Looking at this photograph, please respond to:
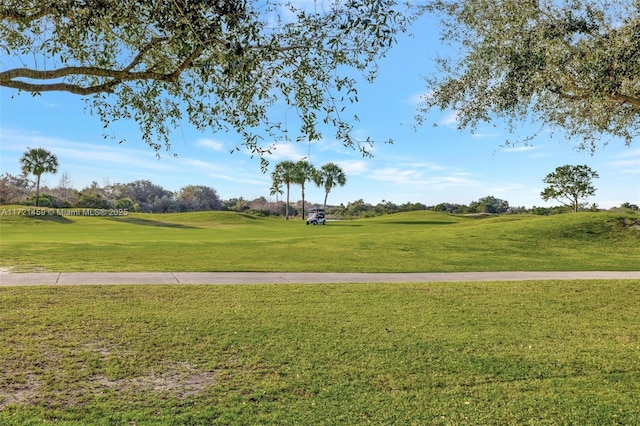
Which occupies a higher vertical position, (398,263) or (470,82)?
(470,82)

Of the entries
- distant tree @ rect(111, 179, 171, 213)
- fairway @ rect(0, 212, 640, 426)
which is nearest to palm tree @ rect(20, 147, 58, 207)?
distant tree @ rect(111, 179, 171, 213)

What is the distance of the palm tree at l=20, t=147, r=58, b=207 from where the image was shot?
54.2 meters

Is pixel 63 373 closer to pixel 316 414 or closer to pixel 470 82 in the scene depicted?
pixel 316 414

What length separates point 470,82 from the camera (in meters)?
10.5

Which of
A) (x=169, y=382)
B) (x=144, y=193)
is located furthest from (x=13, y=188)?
(x=169, y=382)

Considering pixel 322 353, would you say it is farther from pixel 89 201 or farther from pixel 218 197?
pixel 218 197

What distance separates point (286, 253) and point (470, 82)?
36.7 feet

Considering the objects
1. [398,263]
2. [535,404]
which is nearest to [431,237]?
[398,263]

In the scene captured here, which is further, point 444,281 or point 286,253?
point 286,253

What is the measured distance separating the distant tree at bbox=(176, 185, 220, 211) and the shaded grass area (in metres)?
80.9

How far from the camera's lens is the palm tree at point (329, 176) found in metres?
84.6

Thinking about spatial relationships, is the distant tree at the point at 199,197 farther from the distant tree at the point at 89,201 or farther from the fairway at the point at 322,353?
the fairway at the point at 322,353

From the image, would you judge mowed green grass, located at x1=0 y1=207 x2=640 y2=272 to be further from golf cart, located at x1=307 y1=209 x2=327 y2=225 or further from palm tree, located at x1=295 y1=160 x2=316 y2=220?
palm tree, located at x1=295 y1=160 x2=316 y2=220

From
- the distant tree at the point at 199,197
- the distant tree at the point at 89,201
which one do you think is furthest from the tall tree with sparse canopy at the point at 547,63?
the distant tree at the point at 199,197
